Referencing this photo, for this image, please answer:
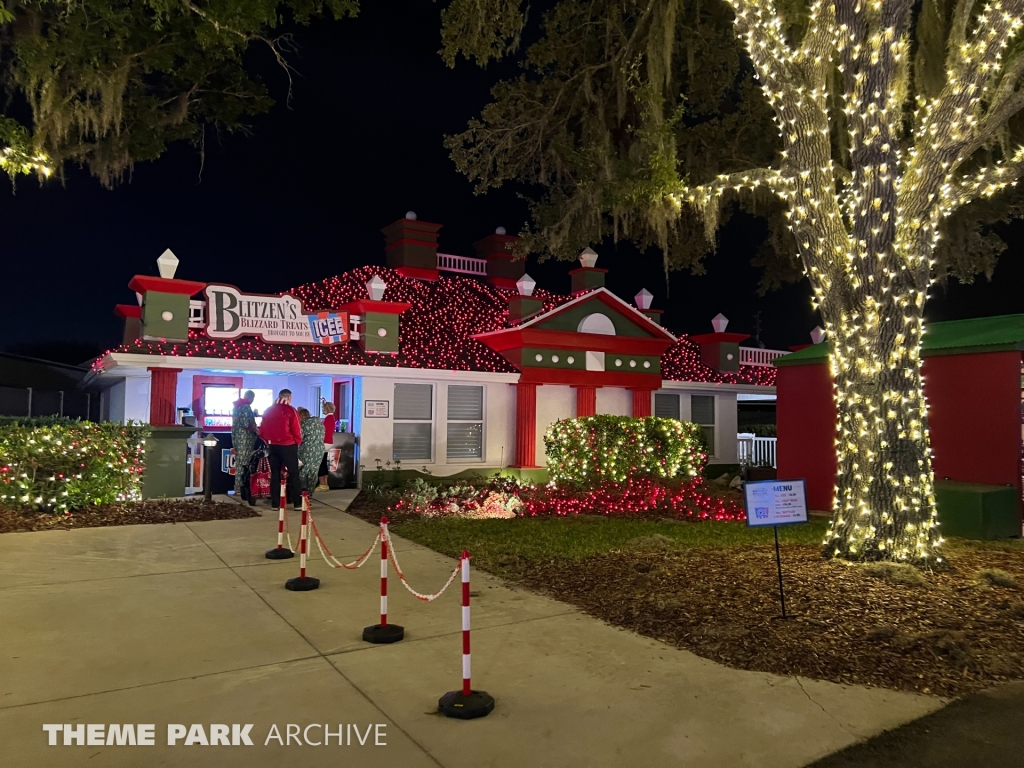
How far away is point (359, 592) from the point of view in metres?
6.76

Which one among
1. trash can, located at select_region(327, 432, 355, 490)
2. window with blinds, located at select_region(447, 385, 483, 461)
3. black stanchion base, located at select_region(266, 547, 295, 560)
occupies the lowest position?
black stanchion base, located at select_region(266, 547, 295, 560)

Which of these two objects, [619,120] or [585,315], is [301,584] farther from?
[585,315]

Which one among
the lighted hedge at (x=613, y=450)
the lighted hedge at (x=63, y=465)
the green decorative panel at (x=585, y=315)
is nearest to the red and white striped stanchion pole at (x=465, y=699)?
the lighted hedge at (x=63, y=465)

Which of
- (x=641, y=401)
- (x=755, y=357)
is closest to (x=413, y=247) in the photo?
(x=641, y=401)

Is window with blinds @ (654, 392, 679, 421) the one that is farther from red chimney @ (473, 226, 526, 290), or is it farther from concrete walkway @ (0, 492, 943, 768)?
concrete walkway @ (0, 492, 943, 768)

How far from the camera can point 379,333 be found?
14320 mm

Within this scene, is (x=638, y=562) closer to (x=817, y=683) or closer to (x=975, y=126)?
(x=817, y=683)

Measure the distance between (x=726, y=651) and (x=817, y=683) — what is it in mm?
679

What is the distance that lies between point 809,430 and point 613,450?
3.71 m

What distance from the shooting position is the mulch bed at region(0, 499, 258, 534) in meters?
9.56

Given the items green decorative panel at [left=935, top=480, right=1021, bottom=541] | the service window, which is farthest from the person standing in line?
green decorative panel at [left=935, top=480, right=1021, bottom=541]

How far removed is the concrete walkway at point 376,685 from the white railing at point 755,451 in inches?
588

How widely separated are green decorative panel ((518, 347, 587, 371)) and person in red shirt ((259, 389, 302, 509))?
19.4ft

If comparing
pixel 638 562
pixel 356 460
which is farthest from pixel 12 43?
pixel 638 562
